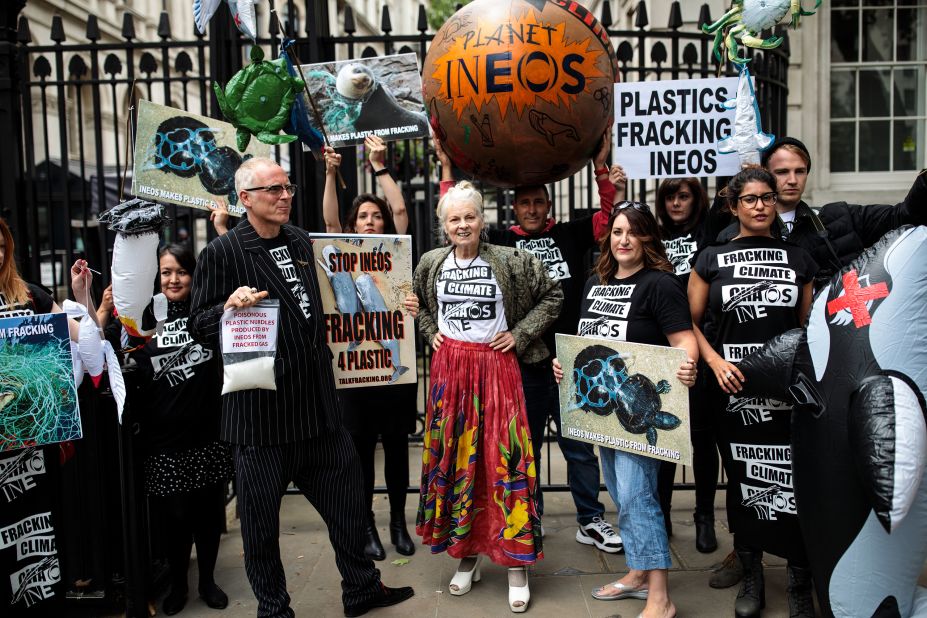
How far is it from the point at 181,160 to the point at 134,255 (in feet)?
3.32

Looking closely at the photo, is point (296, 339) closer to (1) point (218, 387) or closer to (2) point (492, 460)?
(1) point (218, 387)

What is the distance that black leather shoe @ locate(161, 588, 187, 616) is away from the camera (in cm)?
356

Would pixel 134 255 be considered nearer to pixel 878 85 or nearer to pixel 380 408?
pixel 380 408

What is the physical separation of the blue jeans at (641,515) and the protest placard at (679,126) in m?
1.72

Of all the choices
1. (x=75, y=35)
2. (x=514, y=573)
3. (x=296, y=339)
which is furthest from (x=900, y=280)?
(x=75, y=35)

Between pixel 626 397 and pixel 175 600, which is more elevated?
pixel 626 397

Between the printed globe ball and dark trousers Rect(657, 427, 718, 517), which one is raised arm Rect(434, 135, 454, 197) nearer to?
the printed globe ball

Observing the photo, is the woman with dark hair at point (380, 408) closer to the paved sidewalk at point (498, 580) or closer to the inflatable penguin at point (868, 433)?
the paved sidewalk at point (498, 580)

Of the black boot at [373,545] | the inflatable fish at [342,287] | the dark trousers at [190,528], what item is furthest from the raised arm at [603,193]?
the dark trousers at [190,528]

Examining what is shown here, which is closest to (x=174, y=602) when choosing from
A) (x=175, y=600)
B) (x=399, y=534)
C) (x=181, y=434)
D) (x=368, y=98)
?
(x=175, y=600)

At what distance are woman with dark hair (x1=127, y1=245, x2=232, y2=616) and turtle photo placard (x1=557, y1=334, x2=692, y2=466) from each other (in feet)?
5.59

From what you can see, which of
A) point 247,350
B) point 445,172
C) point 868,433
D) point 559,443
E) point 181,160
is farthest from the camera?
point 559,443

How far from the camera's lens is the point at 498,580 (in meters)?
3.79

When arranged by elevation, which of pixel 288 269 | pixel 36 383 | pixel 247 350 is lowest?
pixel 36 383
